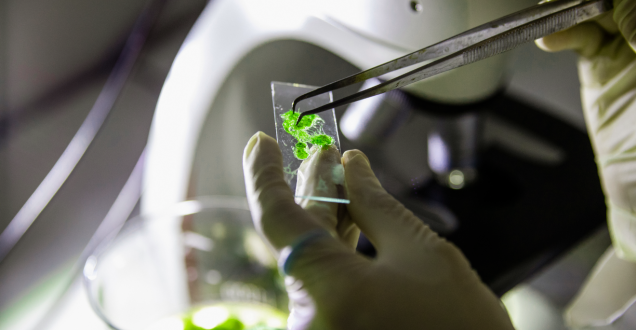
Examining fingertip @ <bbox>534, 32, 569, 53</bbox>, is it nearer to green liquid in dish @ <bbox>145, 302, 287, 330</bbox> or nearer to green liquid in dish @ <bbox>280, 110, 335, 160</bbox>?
green liquid in dish @ <bbox>280, 110, 335, 160</bbox>

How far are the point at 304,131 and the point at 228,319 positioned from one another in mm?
401

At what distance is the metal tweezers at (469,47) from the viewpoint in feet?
1.07

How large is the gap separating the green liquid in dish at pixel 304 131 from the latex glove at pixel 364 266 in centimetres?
2

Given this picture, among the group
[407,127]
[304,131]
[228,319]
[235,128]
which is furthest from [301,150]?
[228,319]

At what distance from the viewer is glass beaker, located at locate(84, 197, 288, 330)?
0.54 m

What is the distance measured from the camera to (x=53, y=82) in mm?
451

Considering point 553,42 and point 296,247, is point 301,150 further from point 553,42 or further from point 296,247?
point 553,42

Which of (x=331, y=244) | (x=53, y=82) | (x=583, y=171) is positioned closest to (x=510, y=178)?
(x=583, y=171)

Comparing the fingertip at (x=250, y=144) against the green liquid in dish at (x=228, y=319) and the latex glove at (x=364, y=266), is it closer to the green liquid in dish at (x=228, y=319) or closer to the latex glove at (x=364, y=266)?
the latex glove at (x=364, y=266)

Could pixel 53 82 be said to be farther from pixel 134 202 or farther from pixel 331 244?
pixel 331 244

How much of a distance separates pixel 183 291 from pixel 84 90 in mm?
352

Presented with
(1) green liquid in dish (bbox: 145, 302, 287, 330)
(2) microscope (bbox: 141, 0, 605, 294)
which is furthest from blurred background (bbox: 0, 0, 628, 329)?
(1) green liquid in dish (bbox: 145, 302, 287, 330)

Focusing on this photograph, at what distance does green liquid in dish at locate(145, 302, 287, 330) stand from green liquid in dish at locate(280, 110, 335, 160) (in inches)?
13.6

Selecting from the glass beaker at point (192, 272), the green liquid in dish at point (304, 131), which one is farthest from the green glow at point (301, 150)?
the glass beaker at point (192, 272)
